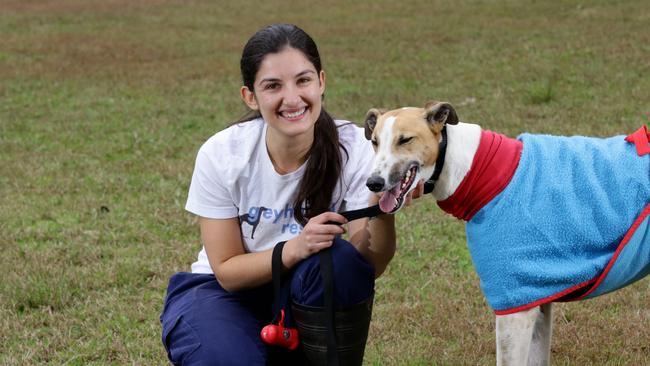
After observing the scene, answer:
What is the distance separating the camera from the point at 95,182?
6.91m

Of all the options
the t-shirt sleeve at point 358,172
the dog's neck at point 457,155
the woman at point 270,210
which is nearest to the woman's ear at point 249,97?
the woman at point 270,210

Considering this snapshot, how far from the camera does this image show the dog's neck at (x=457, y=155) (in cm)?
308

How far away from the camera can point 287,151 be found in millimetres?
3357

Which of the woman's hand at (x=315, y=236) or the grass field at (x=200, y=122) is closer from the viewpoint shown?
the woman's hand at (x=315, y=236)

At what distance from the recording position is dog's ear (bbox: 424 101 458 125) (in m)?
3.05

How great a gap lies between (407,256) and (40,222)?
250 cm

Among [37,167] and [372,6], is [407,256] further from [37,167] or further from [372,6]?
[372,6]

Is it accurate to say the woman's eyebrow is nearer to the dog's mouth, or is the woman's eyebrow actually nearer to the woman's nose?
the woman's nose

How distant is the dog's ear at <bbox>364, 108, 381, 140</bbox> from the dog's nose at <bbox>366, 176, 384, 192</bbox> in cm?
31

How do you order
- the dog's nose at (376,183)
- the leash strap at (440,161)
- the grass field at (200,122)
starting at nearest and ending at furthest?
the dog's nose at (376,183)
the leash strap at (440,161)
the grass field at (200,122)

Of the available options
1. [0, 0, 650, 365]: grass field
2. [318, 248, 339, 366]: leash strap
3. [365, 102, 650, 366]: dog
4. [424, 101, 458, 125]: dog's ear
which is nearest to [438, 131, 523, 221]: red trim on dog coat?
[365, 102, 650, 366]: dog

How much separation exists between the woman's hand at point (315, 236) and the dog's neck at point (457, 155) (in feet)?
1.23

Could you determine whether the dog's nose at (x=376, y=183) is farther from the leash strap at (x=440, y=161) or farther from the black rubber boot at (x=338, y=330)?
the black rubber boot at (x=338, y=330)

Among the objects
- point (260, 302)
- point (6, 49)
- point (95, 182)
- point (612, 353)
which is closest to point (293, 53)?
point (260, 302)
